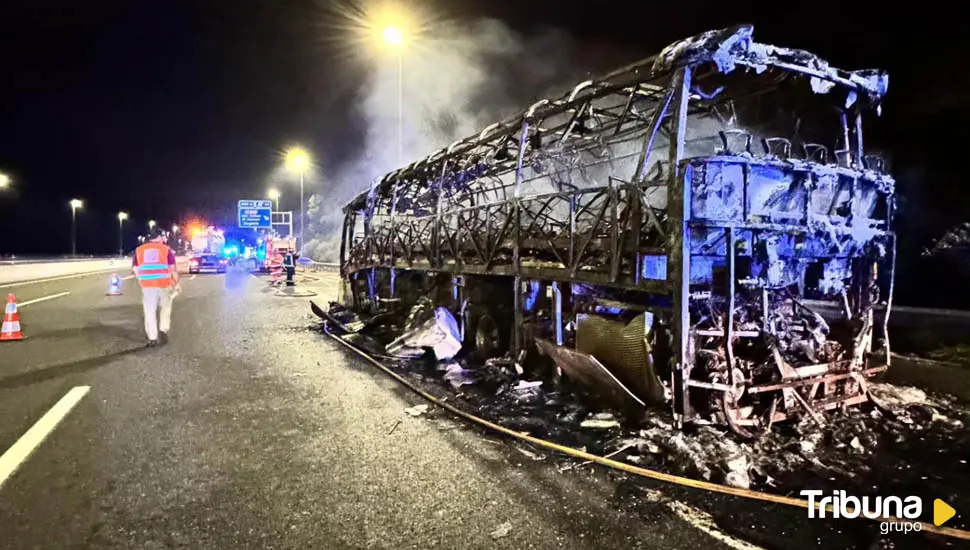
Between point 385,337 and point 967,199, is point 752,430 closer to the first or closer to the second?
point 385,337

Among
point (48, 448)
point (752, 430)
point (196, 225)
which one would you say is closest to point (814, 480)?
point (752, 430)

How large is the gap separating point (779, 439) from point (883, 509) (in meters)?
1.20

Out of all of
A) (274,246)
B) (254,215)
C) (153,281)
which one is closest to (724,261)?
(153,281)

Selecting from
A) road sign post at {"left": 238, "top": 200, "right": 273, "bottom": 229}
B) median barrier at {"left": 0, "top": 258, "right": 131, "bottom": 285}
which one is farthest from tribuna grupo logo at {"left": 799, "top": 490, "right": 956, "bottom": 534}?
road sign post at {"left": 238, "top": 200, "right": 273, "bottom": 229}

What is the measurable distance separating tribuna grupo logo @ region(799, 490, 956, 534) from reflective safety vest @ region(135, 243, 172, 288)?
9666 millimetres

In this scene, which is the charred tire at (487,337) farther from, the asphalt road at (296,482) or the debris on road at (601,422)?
the debris on road at (601,422)

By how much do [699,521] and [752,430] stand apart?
183cm

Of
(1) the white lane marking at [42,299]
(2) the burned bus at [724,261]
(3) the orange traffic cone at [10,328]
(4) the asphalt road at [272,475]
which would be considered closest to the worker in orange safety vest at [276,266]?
(1) the white lane marking at [42,299]

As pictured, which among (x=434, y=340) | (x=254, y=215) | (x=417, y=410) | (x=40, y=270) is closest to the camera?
(x=417, y=410)

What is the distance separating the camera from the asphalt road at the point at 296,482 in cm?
315

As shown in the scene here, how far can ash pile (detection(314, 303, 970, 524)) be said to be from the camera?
13.1 ft

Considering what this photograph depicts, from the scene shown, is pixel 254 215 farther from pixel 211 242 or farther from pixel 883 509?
pixel 883 509

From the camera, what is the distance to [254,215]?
131 feet

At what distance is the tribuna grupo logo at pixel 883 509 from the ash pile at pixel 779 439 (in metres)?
0.14
